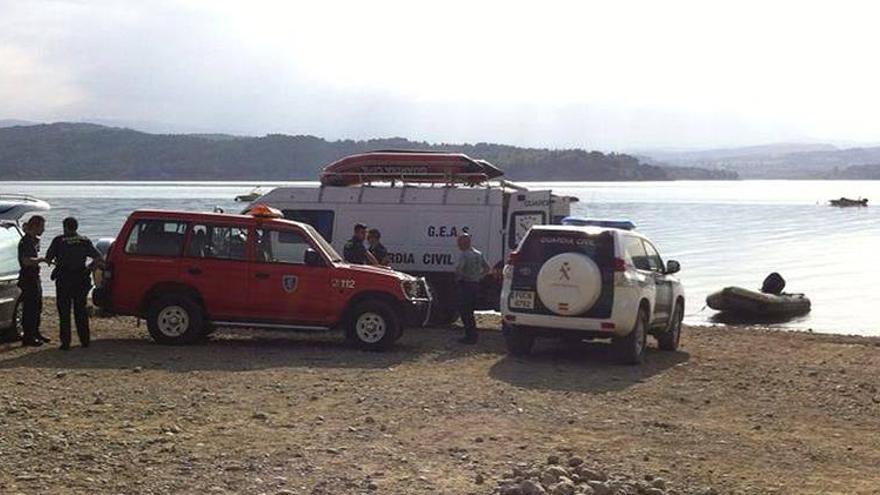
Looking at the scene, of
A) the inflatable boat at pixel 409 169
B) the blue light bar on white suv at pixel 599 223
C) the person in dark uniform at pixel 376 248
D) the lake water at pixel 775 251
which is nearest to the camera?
the blue light bar on white suv at pixel 599 223

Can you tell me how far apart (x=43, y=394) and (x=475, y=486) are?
16.8 feet

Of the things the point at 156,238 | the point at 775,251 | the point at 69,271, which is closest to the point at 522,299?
the point at 156,238

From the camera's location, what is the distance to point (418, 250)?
18.5 meters

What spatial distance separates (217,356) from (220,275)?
1325 mm

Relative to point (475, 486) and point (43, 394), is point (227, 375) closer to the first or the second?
point (43, 394)

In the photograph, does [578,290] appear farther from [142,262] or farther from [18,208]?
[18,208]

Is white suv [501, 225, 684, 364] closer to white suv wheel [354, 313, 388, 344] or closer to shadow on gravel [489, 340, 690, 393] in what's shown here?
shadow on gravel [489, 340, 690, 393]

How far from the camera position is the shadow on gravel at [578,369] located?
12102 millimetres

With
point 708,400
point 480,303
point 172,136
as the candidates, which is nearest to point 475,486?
point 708,400

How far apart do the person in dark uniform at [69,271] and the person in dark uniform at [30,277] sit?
0.28 meters

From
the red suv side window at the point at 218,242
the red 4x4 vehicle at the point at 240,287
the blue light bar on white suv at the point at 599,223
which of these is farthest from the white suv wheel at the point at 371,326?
the blue light bar on white suv at the point at 599,223

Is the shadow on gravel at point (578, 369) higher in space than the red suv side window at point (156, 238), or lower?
lower

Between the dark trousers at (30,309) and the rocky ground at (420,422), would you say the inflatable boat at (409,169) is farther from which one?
the dark trousers at (30,309)

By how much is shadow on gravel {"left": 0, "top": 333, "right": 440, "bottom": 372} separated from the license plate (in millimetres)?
1489
